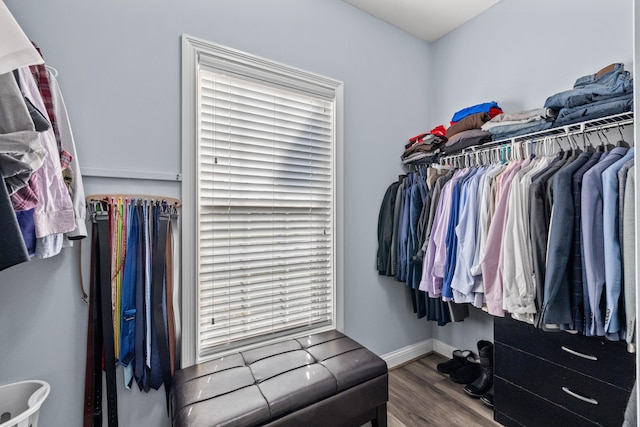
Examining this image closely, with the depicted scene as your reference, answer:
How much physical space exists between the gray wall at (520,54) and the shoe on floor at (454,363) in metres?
0.10

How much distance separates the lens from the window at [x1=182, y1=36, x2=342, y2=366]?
1.64 metres

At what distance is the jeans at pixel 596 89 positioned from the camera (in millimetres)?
1382

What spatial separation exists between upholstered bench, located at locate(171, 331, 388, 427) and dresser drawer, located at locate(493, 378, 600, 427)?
2.35ft

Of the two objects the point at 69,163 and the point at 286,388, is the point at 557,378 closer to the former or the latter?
the point at 286,388

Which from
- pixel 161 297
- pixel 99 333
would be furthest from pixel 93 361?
pixel 161 297

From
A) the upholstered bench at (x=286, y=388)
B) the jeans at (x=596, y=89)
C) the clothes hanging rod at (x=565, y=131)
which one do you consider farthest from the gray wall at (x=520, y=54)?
the upholstered bench at (x=286, y=388)

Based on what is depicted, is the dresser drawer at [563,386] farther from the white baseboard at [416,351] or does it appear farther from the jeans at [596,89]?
the jeans at [596,89]

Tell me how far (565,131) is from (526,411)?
5.05 feet

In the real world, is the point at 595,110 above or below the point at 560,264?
above

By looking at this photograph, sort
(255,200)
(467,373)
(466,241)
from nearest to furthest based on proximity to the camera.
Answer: (466,241) → (255,200) → (467,373)

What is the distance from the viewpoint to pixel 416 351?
2561 mm

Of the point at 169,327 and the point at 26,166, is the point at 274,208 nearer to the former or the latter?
the point at 169,327

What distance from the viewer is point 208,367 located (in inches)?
60.8

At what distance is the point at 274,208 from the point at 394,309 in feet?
4.37
